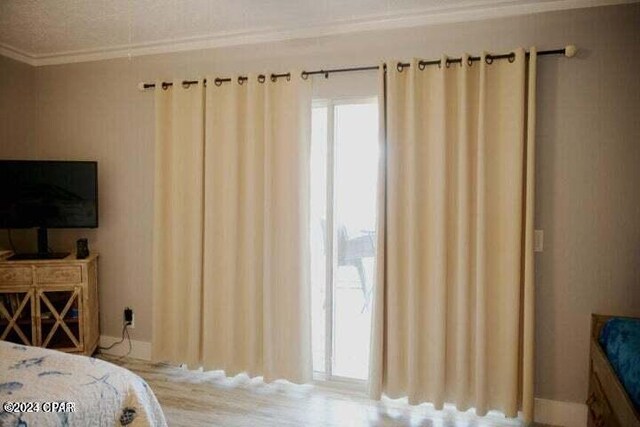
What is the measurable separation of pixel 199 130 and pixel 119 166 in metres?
0.88

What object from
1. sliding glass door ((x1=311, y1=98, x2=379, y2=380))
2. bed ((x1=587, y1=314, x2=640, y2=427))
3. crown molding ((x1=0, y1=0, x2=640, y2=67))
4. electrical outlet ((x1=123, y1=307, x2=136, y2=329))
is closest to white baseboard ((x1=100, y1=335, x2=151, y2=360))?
electrical outlet ((x1=123, y1=307, x2=136, y2=329))

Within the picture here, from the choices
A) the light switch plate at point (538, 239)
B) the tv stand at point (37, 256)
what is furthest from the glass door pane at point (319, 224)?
the tv stand at point (37, 256)

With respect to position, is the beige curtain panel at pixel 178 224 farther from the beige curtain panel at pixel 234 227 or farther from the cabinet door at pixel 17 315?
the cabinet door at pixel 17 315

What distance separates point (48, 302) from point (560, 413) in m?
3.54

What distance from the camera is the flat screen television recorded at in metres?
2.96

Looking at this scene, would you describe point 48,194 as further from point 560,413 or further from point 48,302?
point 560,413

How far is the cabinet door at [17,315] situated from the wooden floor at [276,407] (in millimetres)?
962

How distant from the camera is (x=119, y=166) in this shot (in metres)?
3.23

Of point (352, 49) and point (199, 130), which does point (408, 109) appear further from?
point (199, 130)

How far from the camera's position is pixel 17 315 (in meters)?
2.94

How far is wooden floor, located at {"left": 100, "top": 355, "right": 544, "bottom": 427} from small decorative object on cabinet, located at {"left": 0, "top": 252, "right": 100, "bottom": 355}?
2.27ft

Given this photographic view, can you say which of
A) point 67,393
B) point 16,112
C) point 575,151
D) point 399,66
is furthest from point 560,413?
point 16,112

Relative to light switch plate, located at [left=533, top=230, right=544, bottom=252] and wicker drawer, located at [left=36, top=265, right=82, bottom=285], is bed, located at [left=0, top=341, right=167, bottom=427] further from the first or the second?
light switch plate, located at [left=533, top=230, right=544, bottom=252]

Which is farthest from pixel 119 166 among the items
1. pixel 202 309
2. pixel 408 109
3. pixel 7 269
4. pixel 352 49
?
pixel 408 109
